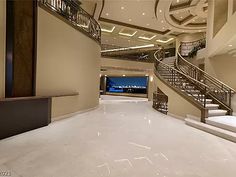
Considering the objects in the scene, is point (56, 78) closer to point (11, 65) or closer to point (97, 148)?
point (11, 65)

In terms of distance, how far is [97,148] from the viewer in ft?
11.2

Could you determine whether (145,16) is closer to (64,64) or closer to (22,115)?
(64,64)

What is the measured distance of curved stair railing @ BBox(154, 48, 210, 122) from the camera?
583 centimetres

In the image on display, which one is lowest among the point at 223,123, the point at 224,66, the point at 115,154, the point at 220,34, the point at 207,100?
the point at 115,154

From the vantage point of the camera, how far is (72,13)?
7.02 metres

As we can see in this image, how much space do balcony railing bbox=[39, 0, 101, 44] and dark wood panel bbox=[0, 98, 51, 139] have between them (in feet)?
8.64

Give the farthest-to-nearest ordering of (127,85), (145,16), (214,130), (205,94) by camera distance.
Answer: (127,85) < (145,16) < (205,94) < (214,130)

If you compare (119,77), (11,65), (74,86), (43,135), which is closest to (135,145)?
(43,135)

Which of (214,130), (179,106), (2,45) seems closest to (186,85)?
(179,106)

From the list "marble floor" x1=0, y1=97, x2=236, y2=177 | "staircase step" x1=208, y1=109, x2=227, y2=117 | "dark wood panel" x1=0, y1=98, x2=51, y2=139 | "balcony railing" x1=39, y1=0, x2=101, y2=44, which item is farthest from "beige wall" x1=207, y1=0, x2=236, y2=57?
"dark wood panel" x1=0, y1=98, x2=51, y2=139

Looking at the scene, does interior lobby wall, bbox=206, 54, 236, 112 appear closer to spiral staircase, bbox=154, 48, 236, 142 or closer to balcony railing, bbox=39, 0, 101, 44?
spiral staircase, bbox=154, 48, 236, 142

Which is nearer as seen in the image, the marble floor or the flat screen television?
the marble floor

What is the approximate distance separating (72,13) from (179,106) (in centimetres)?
527

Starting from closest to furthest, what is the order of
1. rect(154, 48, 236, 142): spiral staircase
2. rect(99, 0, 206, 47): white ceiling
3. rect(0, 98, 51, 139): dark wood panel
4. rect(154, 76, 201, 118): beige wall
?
rect(0, 98, 51, 139): dark wood panel
rect(154, 48, 236, 142): spiral staircase
rect(154, 76, 201, 118): beige wall
rect(99, 0, 206, 47): white ceiling
